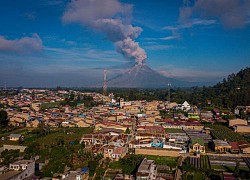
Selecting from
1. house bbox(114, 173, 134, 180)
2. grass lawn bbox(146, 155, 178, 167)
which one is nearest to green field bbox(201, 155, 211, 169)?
grass lawn bbox(146, 155, 178, 167)

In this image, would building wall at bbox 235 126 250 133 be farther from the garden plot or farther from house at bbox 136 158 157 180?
house at bbox 136 158 157 180

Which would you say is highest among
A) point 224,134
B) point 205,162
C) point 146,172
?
point 224,134

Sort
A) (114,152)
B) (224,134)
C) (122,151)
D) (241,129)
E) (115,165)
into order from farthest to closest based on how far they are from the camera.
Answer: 1. (241,129)
2. (224,134)
3. (122,151)
4. (114,152)
5. (115,165)

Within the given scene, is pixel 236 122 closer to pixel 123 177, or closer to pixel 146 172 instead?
pixel 146 172

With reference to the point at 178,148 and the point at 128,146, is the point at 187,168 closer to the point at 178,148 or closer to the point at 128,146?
the point at 178,148

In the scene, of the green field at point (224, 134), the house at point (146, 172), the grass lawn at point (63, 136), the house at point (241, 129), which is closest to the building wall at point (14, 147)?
the grass lawn at point (63, 136)

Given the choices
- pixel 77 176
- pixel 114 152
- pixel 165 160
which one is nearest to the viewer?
pixel 77 176

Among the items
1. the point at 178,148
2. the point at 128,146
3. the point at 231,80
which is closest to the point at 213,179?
the point at 178,148

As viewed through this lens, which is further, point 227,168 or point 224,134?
point 224,134

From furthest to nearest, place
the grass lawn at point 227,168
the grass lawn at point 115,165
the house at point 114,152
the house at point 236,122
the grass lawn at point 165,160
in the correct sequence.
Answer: the house at point 236,122 → the house at point 114,152 → the grass lawn at point 165,160 → the grass lawn at point 115,165 → the grass lawn at point 227,168

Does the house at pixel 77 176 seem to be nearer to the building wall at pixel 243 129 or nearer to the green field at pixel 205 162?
the green field at pixel 205 162

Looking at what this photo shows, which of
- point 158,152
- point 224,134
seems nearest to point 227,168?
point 158,152
